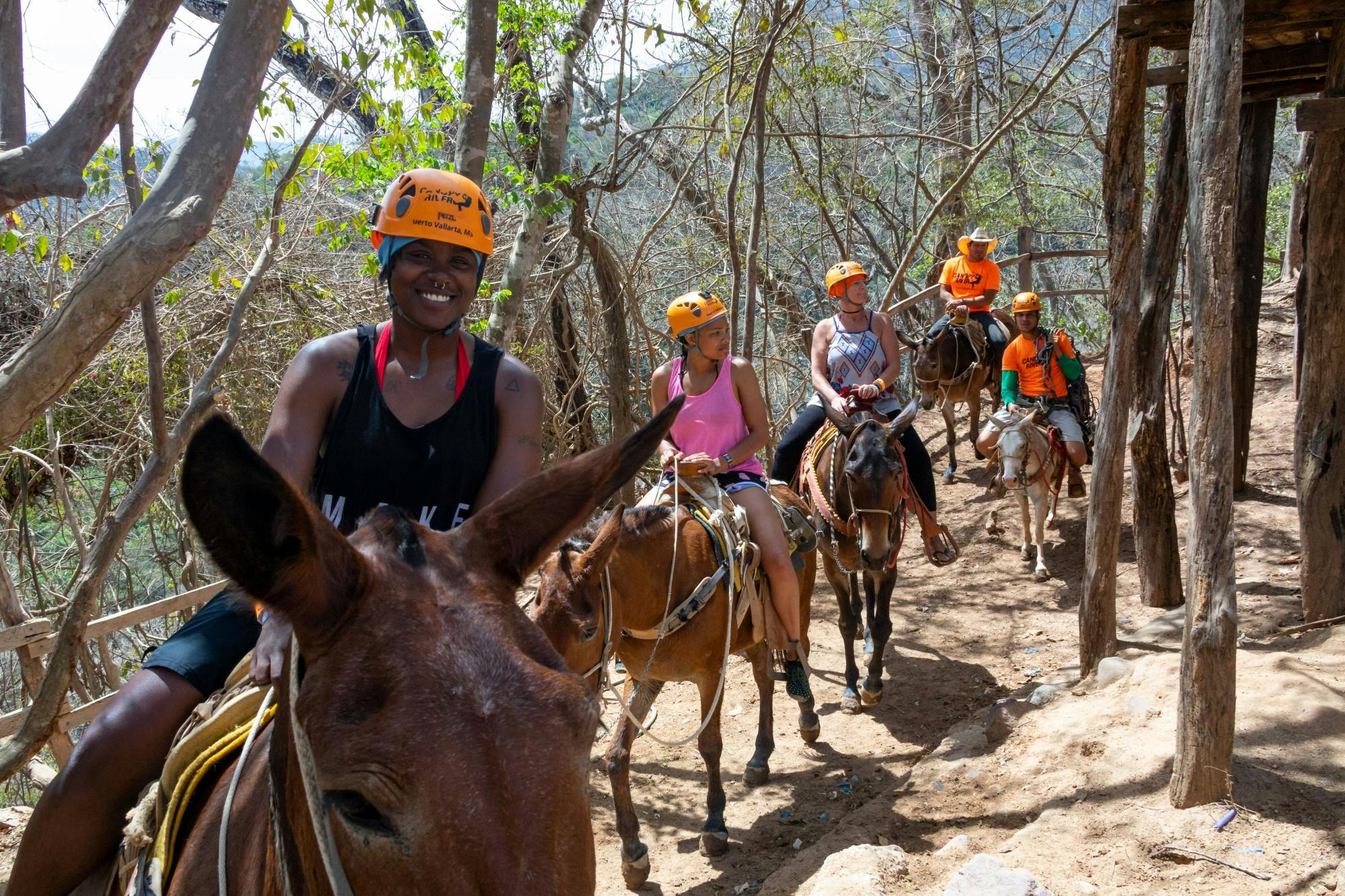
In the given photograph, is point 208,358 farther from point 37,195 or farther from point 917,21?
point 917,21

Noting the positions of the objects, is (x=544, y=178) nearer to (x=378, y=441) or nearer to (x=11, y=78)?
(x=11, y=78)

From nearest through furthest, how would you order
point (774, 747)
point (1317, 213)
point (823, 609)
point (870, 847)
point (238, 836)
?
point (238, 836) → point (870, 847) → point (1317, 213) → point (774, 747) → point (823, 609)

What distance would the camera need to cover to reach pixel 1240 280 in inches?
348

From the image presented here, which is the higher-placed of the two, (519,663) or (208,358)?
(208,358)

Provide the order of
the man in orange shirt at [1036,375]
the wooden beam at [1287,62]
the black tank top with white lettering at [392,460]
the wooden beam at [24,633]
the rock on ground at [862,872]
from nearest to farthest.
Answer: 1. the black tank top with white lettering at [392,460]
2. the rock on ground at [862,872]
3. the wooden beam at [24,633]
4. the wooden beam at [1287,62]
5. the man in orange shirt at [1036,375]

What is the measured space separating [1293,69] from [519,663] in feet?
27.2

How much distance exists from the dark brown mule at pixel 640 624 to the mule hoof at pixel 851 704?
4.00 ft

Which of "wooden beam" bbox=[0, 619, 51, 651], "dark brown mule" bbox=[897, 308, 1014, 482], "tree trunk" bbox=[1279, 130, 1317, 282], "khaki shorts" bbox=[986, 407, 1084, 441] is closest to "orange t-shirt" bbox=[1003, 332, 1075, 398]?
"khaki shorts" bbox=[986, 407, 1084, 441]

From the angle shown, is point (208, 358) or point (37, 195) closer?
point (37, 195)

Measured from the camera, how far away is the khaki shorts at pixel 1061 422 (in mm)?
10547

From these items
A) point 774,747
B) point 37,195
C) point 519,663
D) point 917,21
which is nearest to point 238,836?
point 519,663

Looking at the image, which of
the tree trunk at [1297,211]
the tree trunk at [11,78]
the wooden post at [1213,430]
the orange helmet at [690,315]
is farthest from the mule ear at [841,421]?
the tree trunk at [11,78]

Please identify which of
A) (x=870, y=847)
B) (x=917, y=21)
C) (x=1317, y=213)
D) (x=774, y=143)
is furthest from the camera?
(x=917, y=21)

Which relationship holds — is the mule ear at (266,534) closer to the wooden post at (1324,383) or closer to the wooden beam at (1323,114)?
the wooden beam at (1323,114)
